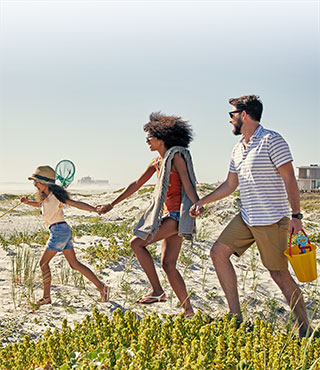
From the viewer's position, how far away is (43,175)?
6.08 meters

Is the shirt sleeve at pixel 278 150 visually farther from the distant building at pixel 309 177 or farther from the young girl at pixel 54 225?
the distant building at pixel 309 177

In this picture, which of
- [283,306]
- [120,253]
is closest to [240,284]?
[283,306]

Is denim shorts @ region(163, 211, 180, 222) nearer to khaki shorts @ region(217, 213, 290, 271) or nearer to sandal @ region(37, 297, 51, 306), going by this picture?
khaki shorts @ region(217, 213, 290, 271)

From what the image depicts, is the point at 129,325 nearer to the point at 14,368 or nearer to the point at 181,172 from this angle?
the point at 14,368

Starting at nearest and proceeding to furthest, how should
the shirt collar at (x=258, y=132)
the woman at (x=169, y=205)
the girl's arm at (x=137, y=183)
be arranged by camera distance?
1. the shirt collar at (x=258, y=132)
2. the woman at (x=169, y=205)
3. the girl's arm at (x=137, y=183)

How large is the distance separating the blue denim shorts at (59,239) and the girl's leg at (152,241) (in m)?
1.02

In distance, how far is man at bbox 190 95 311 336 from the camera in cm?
461

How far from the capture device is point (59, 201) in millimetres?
6043

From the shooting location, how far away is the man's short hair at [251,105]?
16.0 ft

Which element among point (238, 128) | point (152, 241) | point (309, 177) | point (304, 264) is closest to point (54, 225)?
point (152, 241)

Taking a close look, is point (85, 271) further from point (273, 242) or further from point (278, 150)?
point (278, 150)

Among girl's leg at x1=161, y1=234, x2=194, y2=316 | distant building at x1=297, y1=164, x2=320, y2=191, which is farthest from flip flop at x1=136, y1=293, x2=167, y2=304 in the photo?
distant building at x1=297, y1=164, x2=320, y2=191

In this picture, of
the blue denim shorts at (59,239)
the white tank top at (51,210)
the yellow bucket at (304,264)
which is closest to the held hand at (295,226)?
the yellow bucket at (304,264)

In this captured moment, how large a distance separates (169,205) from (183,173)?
0.39 metres
